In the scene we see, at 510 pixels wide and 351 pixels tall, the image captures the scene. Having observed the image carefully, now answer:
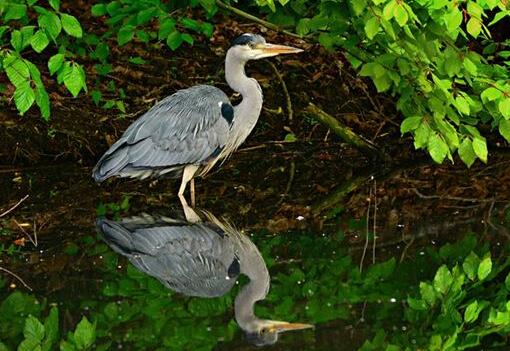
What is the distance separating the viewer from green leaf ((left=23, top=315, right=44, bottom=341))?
243 inches

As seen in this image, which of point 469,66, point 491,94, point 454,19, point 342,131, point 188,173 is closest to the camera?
point 454,19

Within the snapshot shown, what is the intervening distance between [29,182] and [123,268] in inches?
99.6

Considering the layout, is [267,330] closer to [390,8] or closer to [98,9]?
[390,8]

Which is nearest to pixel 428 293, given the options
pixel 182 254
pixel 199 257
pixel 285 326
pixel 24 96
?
pixel 285 326

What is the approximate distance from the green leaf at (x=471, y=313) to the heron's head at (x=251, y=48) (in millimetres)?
3424

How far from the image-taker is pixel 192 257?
763cm

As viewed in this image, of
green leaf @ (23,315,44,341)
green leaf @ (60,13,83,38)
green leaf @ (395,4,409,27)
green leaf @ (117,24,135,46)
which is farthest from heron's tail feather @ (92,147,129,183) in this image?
green leaf @ (395,4,409,27)

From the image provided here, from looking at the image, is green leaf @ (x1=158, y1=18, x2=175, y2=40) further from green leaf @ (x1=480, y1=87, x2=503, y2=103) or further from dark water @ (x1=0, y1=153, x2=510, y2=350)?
green leaf @ (x1=480, y1=87, x2=503, y2=103)

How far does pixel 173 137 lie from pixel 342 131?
158cm

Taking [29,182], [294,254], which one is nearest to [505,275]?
[294,254]

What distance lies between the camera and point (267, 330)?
6227mm

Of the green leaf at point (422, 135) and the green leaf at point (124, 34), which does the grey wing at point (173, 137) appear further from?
the green leaf at point (422, 135)

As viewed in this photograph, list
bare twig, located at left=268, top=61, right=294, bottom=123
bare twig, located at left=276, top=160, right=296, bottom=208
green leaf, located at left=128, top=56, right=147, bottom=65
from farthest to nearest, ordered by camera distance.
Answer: green leaf, located at left=128, top=56, right=147, bottom=65, bare twig, located at left=268, top=61, right=294, bottom=123, bare twig, located at left=276, top=160, right=296, bottom=208

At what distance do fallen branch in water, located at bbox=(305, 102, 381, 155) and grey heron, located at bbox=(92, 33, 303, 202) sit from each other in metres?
0.53
